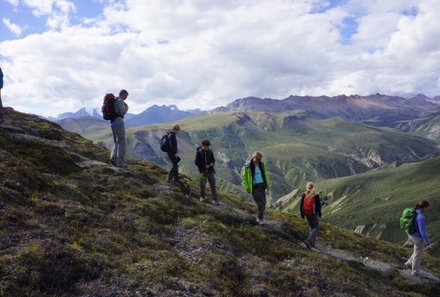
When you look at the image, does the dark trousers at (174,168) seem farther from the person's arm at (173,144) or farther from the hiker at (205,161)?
the hiker at (205,161)

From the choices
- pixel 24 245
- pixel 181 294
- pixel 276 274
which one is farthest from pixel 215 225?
pixel 24 245

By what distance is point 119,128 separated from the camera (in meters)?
28.8

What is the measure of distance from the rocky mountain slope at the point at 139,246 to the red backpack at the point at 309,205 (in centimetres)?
188

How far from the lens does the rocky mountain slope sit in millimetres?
13797

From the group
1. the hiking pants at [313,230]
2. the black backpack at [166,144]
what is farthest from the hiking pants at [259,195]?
the black backpack at [166,144]

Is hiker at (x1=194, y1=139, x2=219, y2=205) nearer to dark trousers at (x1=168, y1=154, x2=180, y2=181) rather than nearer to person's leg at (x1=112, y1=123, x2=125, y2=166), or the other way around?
dark trousers at (x1=168, y1=154, x2=180, y2=181)

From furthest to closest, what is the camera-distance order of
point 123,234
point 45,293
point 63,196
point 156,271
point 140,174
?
point 140,174
point 63,196
point 123,234
point 156,271
point 45,293

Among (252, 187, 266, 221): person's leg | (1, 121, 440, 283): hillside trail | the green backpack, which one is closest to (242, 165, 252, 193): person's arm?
(252, 187, 266, 221): person's leg

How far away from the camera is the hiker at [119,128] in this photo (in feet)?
90.4

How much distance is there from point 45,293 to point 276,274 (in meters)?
9.90

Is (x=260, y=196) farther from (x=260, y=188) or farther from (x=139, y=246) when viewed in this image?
(x=139, y=246)

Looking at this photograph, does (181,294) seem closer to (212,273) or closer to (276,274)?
(212,273)

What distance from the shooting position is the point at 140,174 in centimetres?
3117

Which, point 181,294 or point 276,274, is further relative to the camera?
point 276,274
